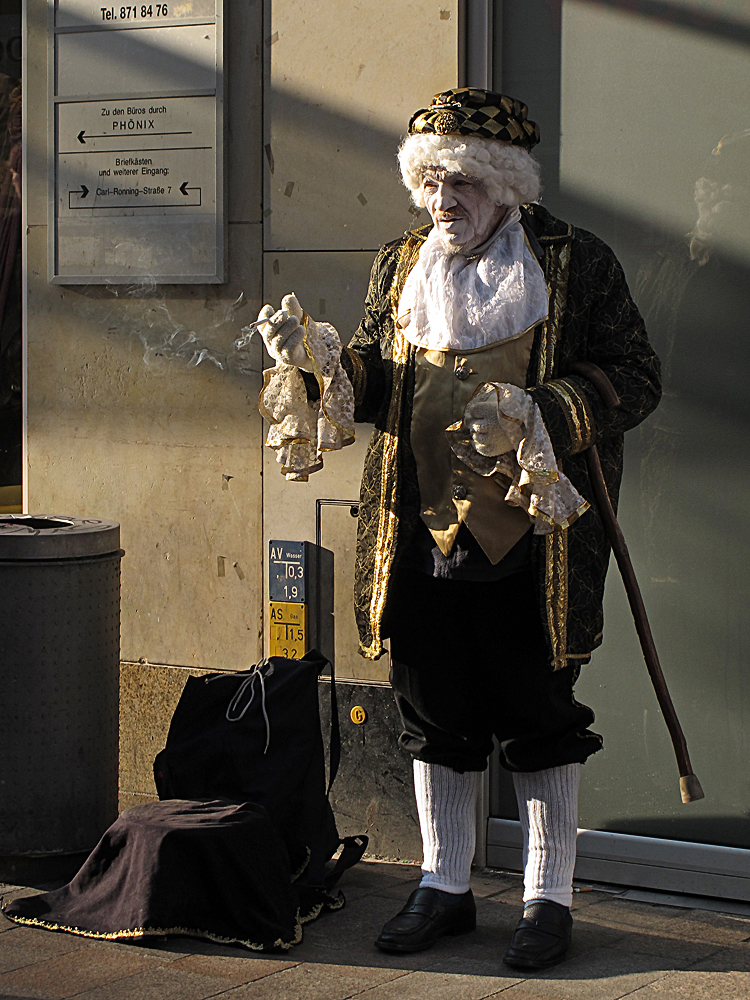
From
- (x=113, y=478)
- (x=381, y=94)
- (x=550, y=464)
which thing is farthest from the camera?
(x=113, y=478)

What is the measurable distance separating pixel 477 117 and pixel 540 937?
6.45ft

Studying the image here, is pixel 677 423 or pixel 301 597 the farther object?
pixel 301 597

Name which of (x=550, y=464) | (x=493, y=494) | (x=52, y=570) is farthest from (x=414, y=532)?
(x=52, y=570)

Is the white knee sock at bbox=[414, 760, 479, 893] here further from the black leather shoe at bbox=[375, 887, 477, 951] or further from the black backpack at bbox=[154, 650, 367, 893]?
the black backpack at bbox=[154, 650, 367, 893]

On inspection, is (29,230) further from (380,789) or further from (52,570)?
(380,789)

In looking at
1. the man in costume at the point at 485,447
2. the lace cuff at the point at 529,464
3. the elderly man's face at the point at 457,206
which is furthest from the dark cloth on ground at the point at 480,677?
the elderly man's face at the point at 457,206

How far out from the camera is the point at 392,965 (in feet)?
10.7

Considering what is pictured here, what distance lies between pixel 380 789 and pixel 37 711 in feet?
3.60

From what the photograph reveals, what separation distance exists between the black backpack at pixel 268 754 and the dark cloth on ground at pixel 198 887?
0.21 metres

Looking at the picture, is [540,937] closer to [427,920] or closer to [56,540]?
[427,920]

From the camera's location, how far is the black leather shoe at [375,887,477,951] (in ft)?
10.9

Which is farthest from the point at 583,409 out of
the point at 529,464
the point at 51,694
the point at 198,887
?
the point at 51,694

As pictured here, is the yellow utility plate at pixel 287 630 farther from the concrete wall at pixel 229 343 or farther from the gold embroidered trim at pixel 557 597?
the gold embroidered trim at pixel 557 597

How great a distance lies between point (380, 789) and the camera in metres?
4.19
